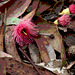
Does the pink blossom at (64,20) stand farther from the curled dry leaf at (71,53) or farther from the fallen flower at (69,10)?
the curled dry leaf at (71,53)

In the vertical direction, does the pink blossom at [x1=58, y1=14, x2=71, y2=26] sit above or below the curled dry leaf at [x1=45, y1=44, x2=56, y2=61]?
above

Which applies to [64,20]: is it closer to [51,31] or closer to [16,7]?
[51,31]

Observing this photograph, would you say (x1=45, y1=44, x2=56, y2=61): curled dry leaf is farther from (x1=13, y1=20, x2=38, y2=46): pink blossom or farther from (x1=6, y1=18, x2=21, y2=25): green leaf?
(x1=6, y1=18, x2=21, y2=25): green leaf

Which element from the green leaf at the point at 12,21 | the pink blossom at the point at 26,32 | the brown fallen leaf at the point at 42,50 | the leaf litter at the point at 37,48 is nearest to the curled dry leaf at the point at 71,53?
the leaf litter at the point at 37,48

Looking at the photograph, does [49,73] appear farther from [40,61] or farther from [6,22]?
[6,22]

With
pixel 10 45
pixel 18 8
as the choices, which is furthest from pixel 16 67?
pixel 18 8

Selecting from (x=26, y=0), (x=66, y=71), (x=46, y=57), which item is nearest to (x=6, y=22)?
(x=26, y=0)

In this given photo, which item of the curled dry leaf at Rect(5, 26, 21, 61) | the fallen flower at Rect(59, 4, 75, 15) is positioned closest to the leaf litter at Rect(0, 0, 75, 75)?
the curled dry leaf at Rect(5, 26, 21, 61)

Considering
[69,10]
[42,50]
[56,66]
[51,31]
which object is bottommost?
[56,66]

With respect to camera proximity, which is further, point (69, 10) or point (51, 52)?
point (69, 10)
